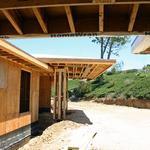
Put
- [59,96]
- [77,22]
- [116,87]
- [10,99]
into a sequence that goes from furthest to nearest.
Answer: [116,87] < [59,96] < [10,99] < [77,22]

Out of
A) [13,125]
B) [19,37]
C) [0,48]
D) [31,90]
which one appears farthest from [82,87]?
[19,37]

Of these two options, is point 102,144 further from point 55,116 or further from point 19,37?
point 55,116

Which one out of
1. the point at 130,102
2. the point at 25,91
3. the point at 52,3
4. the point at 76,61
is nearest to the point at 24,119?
the point at 25,91

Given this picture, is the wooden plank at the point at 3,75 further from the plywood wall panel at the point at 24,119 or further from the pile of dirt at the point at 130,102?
the pile of dirt at the point at 130,102

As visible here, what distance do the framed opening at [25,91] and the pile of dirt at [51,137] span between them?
Result: 1.32 m

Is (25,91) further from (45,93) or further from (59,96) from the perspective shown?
(45,93)

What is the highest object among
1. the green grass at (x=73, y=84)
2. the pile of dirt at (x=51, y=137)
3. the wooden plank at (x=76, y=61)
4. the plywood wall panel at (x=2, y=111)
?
the green grass at (x=73, y=84)

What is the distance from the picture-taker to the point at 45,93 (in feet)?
75.6

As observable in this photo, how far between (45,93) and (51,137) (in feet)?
32.9

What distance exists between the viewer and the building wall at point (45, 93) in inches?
898

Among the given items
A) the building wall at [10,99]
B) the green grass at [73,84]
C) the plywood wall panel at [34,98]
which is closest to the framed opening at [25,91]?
the building wall at [10,99]

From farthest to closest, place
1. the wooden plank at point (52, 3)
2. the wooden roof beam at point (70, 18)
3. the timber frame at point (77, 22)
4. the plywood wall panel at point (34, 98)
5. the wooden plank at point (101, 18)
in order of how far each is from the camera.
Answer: the plywood wall panel at point (34, 98) < the timber frame at point (77, 22) < the wooden roof beam at point (70, 18) < the wooden plank at point (101, 18) < the wooden plank at point (52, 3)

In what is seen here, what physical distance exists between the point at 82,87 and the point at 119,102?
737 centimetres

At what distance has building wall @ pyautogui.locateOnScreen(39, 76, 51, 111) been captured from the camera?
22.8m
